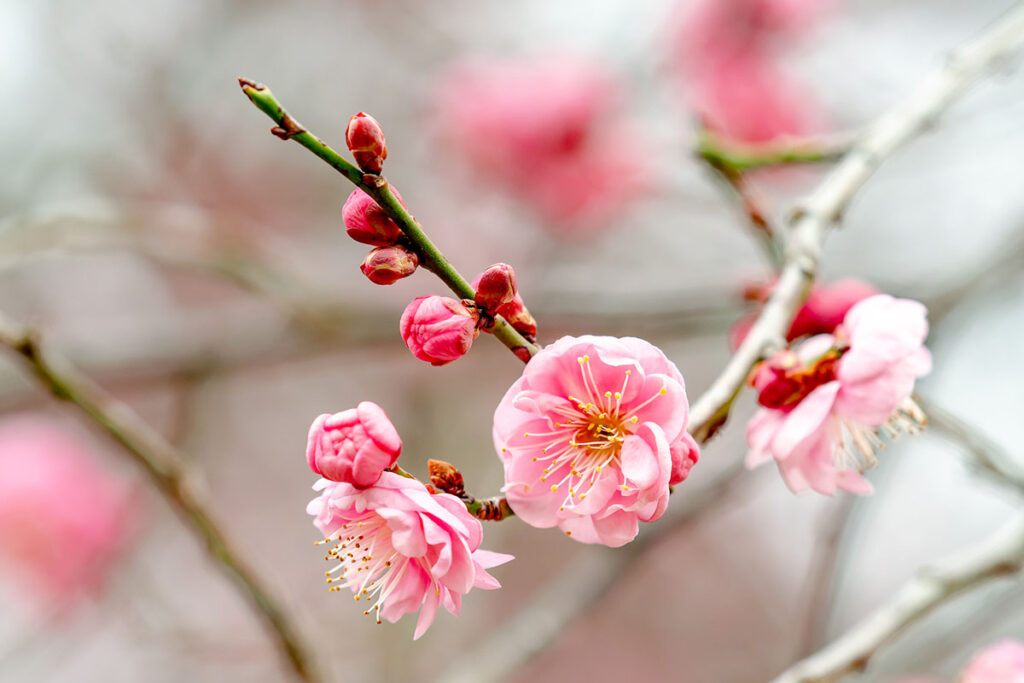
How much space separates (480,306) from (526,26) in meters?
2.65

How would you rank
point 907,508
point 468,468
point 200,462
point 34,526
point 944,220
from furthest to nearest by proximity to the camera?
point 200,462 → point 907,508 → point 468,468 → point 944,220 → point 34,526

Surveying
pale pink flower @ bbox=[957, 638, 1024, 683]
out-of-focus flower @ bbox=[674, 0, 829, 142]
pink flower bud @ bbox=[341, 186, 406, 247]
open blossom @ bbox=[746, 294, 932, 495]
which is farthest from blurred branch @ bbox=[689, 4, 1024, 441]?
out-of-focus flower @ bbox=[674, 0, 829, 142]

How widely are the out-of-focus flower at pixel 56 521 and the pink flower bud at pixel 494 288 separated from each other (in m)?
2.25

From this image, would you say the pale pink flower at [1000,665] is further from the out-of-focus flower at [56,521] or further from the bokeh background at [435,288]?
the out-of-focus flower at [56,521]

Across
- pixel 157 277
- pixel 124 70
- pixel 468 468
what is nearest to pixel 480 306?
pixel 468 468

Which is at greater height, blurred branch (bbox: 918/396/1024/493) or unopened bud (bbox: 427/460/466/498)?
unopened bud (bbox: 427/460/466/498)

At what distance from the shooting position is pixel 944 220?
8.91 ft

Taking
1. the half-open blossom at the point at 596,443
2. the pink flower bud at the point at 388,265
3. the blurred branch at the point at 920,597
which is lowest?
the blurred branch at the point at 920,597

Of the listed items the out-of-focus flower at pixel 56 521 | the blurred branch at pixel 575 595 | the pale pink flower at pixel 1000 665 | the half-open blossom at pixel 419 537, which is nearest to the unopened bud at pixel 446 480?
the half-open blossom at pixel 419 537

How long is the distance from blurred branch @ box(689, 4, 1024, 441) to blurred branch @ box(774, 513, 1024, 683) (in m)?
0.30

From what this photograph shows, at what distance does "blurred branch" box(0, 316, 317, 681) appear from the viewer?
109cm

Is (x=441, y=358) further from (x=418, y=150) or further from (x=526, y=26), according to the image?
(x=418, y=150)

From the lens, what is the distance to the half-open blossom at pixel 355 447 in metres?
0.62

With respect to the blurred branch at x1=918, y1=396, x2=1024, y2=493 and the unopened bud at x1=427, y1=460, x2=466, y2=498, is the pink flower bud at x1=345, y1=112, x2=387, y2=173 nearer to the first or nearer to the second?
the unopened bud at x1=427, y1=460, x2=466, y2=498
